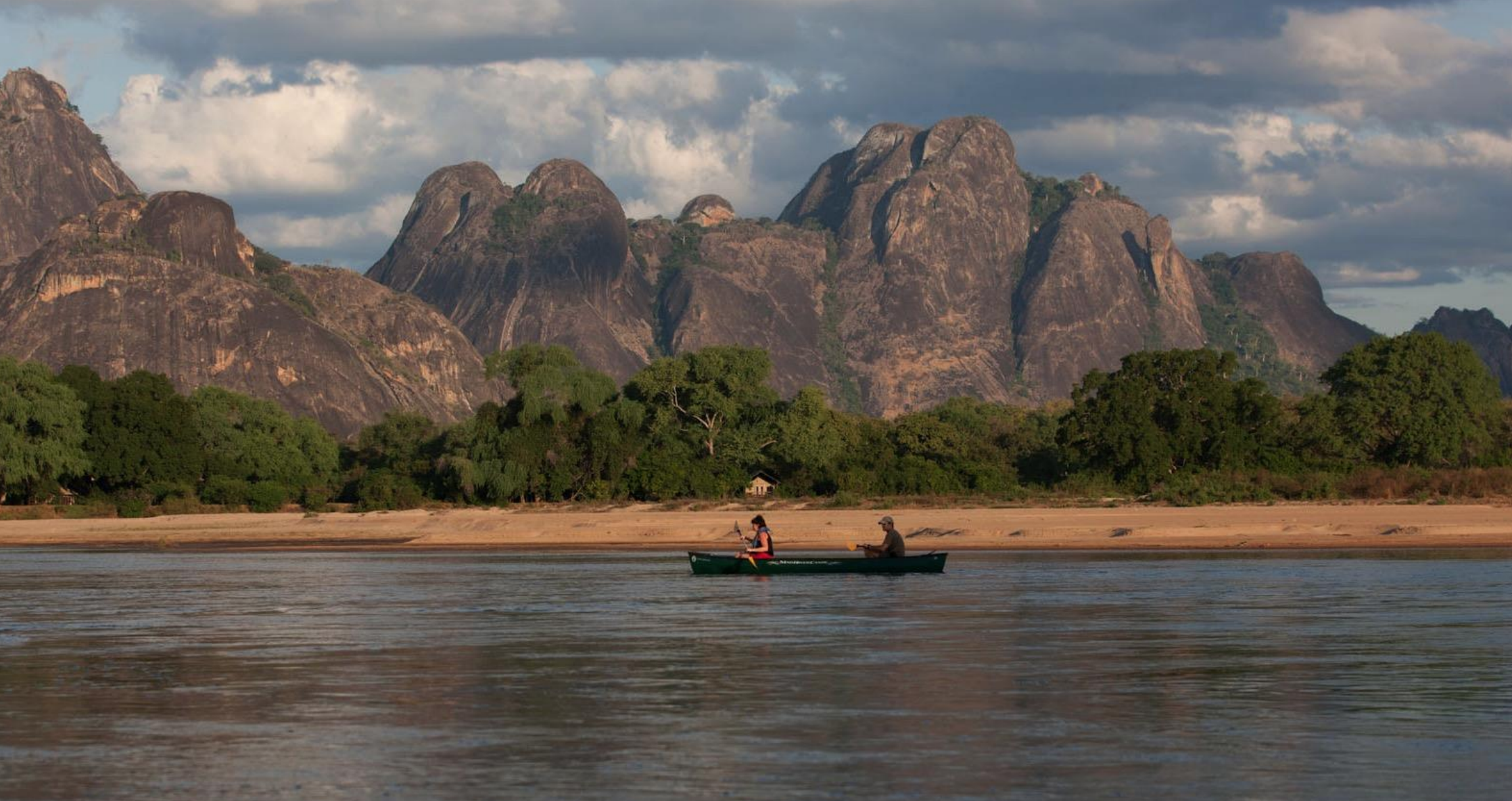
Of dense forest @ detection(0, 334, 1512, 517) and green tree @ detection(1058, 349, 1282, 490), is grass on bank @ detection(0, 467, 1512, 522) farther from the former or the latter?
green tree @ detection(1058, 349, 1282, 490)

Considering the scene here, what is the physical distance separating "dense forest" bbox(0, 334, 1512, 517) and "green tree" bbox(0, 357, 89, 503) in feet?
0.43

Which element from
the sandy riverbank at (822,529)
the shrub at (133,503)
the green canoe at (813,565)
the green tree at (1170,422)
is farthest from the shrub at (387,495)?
the green canoe at (813,565)

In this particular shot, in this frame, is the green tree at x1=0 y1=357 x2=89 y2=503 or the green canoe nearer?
the green canoe

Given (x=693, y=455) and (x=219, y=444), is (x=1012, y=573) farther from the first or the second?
(x=219, y=444)

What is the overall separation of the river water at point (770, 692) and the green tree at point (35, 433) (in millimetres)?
53770

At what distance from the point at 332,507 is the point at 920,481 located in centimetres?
3148

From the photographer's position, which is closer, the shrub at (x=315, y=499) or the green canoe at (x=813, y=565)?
the green canoe at (x=813, y=565)

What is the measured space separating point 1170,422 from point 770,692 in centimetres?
7042

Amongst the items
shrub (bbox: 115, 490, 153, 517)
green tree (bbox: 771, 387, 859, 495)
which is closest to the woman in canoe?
green tree (bbox: 771, 387, 859, 495)

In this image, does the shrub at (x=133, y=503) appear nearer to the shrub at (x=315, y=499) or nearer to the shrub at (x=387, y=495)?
the shrub at (x=315, y=499)

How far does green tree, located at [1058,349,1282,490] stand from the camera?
287ft

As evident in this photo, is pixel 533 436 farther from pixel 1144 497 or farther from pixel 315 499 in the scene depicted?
pixel 1144 497

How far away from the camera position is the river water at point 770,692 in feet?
57.0

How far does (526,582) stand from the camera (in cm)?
4759
